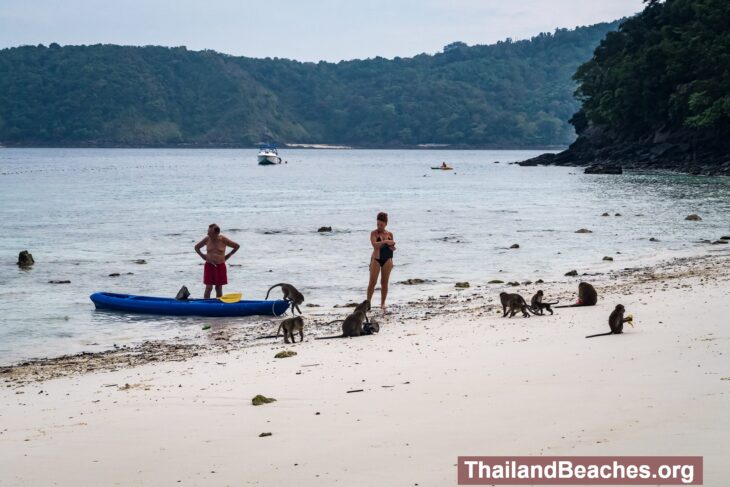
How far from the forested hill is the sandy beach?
5868cm

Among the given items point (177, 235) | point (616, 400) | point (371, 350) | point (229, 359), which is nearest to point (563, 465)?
point (616, 400)

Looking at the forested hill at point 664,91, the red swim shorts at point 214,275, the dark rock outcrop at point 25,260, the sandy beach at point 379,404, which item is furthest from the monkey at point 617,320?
the forested hill at point 664,91

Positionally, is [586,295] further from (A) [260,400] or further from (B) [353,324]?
(A) [260,400]

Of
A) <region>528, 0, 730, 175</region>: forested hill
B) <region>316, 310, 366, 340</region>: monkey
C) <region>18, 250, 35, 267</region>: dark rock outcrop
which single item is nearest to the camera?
<region>316, 310, 366, 340</region>: monkey

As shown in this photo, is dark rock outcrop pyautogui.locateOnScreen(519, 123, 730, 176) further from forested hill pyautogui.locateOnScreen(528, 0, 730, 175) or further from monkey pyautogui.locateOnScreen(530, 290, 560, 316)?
monkey pyautogui.locateOnScreen(530, 290, 560, 316)

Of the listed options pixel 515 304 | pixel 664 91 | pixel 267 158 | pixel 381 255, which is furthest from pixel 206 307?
pixel 267 158

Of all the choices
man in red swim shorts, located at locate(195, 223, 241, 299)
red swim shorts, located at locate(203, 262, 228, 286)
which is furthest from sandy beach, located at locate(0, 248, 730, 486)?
red swim shorts, located at locate(203, 262, 228, 286)

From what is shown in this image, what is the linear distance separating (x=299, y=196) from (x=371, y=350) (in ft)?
172

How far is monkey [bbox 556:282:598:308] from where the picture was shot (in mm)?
14125

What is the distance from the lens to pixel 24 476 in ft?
23.2

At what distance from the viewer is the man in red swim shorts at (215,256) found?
1712 cm

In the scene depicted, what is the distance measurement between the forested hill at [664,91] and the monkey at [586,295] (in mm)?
55082

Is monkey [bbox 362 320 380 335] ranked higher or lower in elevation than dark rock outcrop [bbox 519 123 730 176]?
lower

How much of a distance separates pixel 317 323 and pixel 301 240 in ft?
57.2
